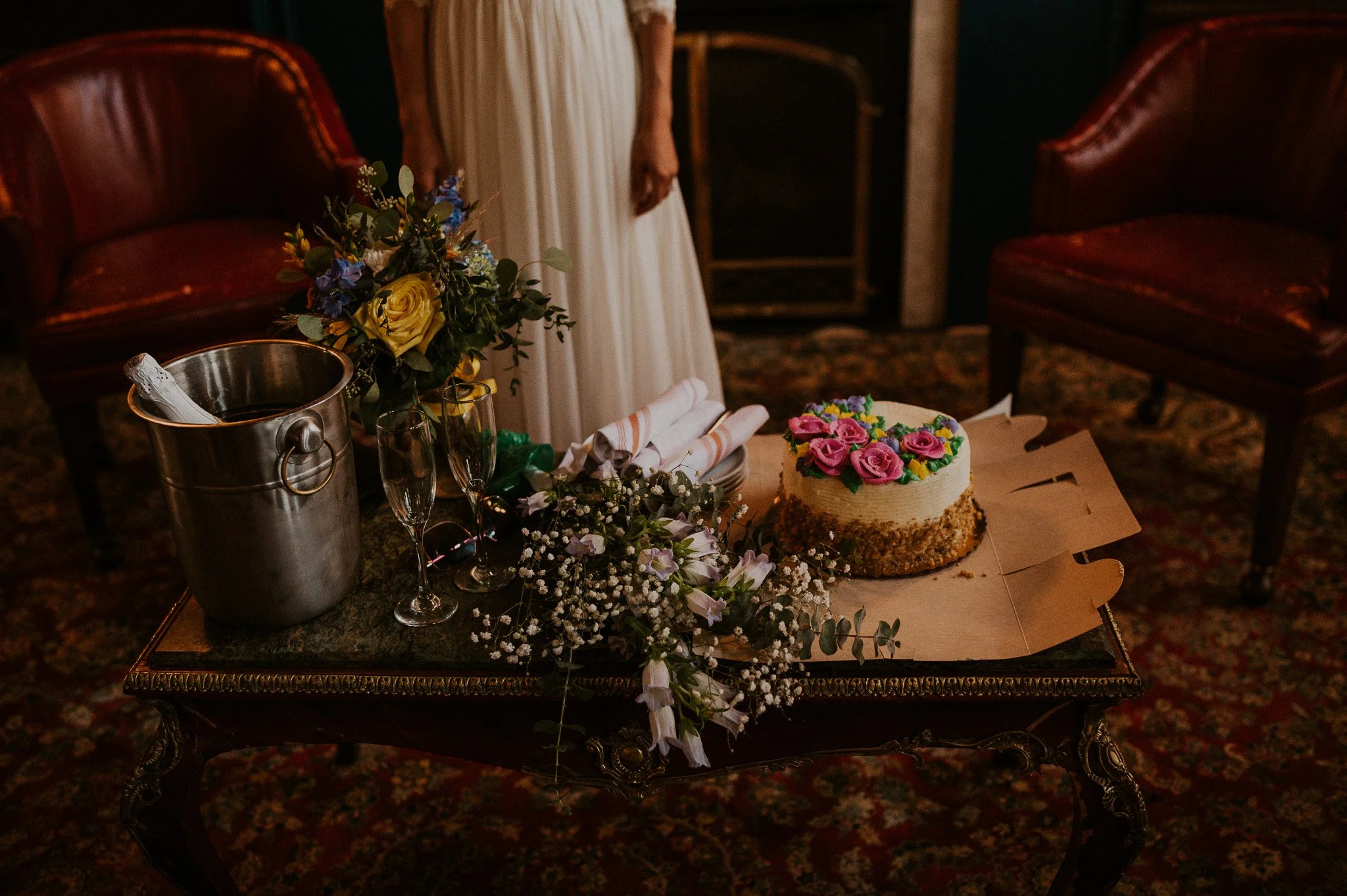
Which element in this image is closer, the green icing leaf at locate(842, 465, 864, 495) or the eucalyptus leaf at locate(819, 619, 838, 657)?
the eucalyptus leaf at locate(819, 619, 838, 657)

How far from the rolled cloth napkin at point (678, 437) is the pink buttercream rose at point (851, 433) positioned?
201 mm

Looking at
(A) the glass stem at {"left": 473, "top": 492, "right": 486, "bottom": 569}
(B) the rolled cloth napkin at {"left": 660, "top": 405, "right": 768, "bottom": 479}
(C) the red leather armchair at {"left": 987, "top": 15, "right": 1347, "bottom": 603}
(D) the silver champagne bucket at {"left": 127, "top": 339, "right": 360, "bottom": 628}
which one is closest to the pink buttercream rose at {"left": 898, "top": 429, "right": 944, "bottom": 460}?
(B) the rolled cloth napkin at {"left": 660, "top": 405, "right": 768, "bottom": 479}

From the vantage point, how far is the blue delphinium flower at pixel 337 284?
1.22 metres

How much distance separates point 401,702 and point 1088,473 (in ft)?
3.05

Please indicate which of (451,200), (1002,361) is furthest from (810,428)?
(1002,361)

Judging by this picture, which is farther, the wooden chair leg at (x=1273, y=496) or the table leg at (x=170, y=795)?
the wooden chair leg at (x=1273, y=496)

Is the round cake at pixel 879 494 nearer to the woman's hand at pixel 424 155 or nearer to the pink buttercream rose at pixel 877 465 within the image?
the pink buttercream rose at pixel 877 465

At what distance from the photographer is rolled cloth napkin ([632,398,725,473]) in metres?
1.35

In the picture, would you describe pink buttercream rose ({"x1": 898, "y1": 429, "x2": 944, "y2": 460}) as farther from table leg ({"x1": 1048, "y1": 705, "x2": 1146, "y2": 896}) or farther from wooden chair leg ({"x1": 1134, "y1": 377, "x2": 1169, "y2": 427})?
wooden chair leg ({"x1": 1134, "y1": 377, "x2": 1169, "y2": 427})

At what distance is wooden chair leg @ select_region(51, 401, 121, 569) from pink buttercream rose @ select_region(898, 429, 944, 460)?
1801 millimetres

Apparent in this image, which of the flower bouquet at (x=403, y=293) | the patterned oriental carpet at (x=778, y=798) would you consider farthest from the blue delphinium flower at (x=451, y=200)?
the patterned oriental carpet at (x=778, y=798)

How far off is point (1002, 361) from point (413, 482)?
1789mm

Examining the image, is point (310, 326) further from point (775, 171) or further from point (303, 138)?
point (775, 171)

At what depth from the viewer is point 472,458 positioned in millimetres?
1271
